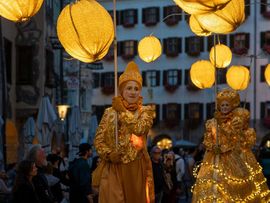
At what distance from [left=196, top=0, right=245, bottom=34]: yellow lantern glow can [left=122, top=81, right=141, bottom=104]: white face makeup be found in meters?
1.58

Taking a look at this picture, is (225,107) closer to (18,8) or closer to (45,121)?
(18,8)

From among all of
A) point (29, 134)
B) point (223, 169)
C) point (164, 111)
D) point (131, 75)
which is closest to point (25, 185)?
point (131, 75)

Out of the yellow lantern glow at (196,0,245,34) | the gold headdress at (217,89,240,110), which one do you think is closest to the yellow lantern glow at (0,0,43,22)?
the yellow lantern glow at (196,0,245,34)

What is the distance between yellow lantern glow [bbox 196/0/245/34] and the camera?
7922 millimetres

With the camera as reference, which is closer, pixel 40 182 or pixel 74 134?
A: pixel 40 182

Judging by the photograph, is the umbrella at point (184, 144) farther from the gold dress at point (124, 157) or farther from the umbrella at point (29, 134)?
the gold dress at point (124, 157)

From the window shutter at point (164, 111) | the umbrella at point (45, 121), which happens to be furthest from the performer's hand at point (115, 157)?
the window shutter at point (164, 111)

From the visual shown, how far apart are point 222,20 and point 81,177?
5.60 metres

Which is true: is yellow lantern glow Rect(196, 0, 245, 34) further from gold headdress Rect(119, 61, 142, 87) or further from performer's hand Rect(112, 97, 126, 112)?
performer's hand Rect(112, 97, 126, 112)

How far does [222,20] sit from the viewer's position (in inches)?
324

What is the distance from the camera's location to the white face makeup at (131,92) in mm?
9648

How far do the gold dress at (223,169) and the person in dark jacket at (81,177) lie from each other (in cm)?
185

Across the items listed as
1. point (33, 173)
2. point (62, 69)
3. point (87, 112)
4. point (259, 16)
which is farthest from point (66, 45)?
point (259, 16)

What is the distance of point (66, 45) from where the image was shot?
9.62m
